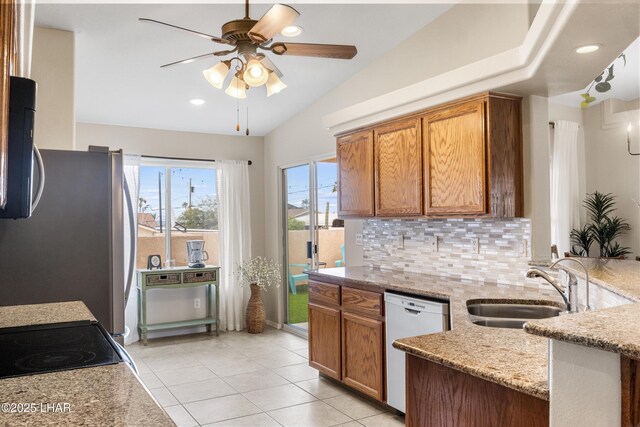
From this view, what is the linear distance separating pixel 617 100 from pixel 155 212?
503cm

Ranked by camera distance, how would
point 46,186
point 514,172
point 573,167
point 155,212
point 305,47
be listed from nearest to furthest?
1. point 46,186
2. point 305,47
3. point 514,172
4. point 573,167
5. point 155,212

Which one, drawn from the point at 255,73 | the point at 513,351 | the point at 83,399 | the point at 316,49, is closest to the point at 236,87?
the point at 255,73

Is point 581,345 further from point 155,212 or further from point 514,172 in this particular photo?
point 155,212

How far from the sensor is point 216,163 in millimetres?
6008

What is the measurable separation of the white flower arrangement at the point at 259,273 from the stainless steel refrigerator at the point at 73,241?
3414mm

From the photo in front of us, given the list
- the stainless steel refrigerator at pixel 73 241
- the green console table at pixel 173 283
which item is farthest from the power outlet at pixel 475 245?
the green console table at pixel 173 283

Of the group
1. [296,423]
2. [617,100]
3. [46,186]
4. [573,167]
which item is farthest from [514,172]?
[46,186]

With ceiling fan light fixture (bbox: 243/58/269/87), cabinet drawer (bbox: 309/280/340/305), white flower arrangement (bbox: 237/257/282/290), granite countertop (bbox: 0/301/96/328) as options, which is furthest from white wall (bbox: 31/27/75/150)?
white flower arrangement (bbox: 237/257/282/290)

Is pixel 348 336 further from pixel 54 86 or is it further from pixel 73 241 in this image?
pixel 54 86

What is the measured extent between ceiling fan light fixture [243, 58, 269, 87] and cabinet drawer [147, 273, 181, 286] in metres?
3.27

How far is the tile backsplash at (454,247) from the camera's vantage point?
318 cm

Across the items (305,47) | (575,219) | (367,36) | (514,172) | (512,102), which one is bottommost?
(575,219)

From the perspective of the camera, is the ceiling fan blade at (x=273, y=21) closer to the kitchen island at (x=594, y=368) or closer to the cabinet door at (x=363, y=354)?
the kitchen island at (x=594, y=368)

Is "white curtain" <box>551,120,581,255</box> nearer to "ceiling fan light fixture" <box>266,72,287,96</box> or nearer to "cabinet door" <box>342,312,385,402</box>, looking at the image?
"cabinet door" <box>342,312,385,402</box>
